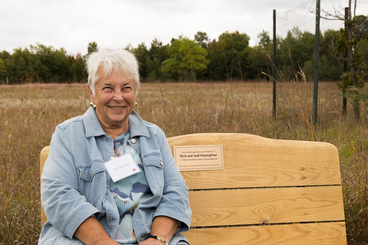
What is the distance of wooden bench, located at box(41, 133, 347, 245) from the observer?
1742 millimetres

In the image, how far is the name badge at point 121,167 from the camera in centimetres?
144

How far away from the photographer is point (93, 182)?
1.39 m

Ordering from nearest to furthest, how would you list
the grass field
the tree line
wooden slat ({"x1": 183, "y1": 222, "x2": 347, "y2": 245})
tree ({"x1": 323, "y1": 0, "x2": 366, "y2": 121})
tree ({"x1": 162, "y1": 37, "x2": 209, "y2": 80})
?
wooden slat ({"x1": 183, "y1": 222, "x2": 347, "y2": 245})
the grass field
tree ({"x1": 323, "y1": 0, "x2": 366, "y2": 121})
the tree line
tree ({"x1": 162, "y1": 37, "x2": 209, "y2": 80})

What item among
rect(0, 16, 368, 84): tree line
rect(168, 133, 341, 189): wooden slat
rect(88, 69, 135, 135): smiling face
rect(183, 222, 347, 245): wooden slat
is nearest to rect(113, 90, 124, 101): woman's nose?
rect(88, 69, 135, 135): smiling face

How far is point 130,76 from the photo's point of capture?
157 cm

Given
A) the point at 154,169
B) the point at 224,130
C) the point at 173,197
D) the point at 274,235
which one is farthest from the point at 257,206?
the point at 224,130

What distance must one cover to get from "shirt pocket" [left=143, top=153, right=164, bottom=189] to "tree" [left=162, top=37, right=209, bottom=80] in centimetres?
4159

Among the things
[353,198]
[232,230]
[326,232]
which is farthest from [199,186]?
[353,198]

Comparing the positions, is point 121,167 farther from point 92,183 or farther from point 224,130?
point 224,130

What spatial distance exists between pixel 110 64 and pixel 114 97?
0.18 m

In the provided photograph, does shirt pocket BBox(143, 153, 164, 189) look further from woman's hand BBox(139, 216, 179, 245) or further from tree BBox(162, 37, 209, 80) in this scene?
tree BBox(162, 37, 209, 80)

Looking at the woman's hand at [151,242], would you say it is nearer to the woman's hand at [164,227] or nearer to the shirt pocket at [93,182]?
the woman's hand at [164,227]

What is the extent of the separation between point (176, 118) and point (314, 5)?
2.59 meters

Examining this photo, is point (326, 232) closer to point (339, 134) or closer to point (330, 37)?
point (339, 134)
